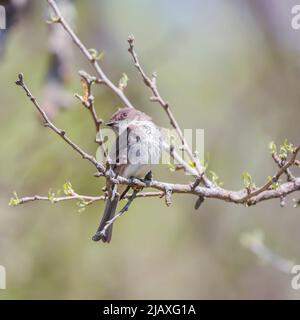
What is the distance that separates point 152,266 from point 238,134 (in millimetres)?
1909

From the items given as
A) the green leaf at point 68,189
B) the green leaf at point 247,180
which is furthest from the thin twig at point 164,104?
the green leaf at point 68,189

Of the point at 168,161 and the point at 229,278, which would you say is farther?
the point at 229,278

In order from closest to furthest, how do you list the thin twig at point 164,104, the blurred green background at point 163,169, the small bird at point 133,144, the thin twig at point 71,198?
the thin twig at point 71,198 < the thin twig at point 164,104 < the small bird at point 133,144 < the blurred green background at point 163,169

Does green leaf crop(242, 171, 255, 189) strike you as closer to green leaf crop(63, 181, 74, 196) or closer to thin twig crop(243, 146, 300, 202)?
thin twig crop(243, 146, 300, 202)

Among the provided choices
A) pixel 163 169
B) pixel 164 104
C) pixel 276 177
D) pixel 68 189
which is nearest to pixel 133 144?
pixel 164 104

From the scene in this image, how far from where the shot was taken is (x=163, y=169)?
244 inches

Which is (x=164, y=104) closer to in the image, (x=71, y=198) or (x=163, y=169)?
(x=71, y=198)

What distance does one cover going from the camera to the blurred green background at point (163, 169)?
5.75m

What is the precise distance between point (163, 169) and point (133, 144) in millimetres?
3051

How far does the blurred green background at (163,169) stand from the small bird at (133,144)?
2209 mm

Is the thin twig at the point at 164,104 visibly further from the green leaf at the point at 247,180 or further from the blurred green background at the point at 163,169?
the blurred green background at the point at 163,169

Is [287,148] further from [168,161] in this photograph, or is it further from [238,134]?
[238,134]
